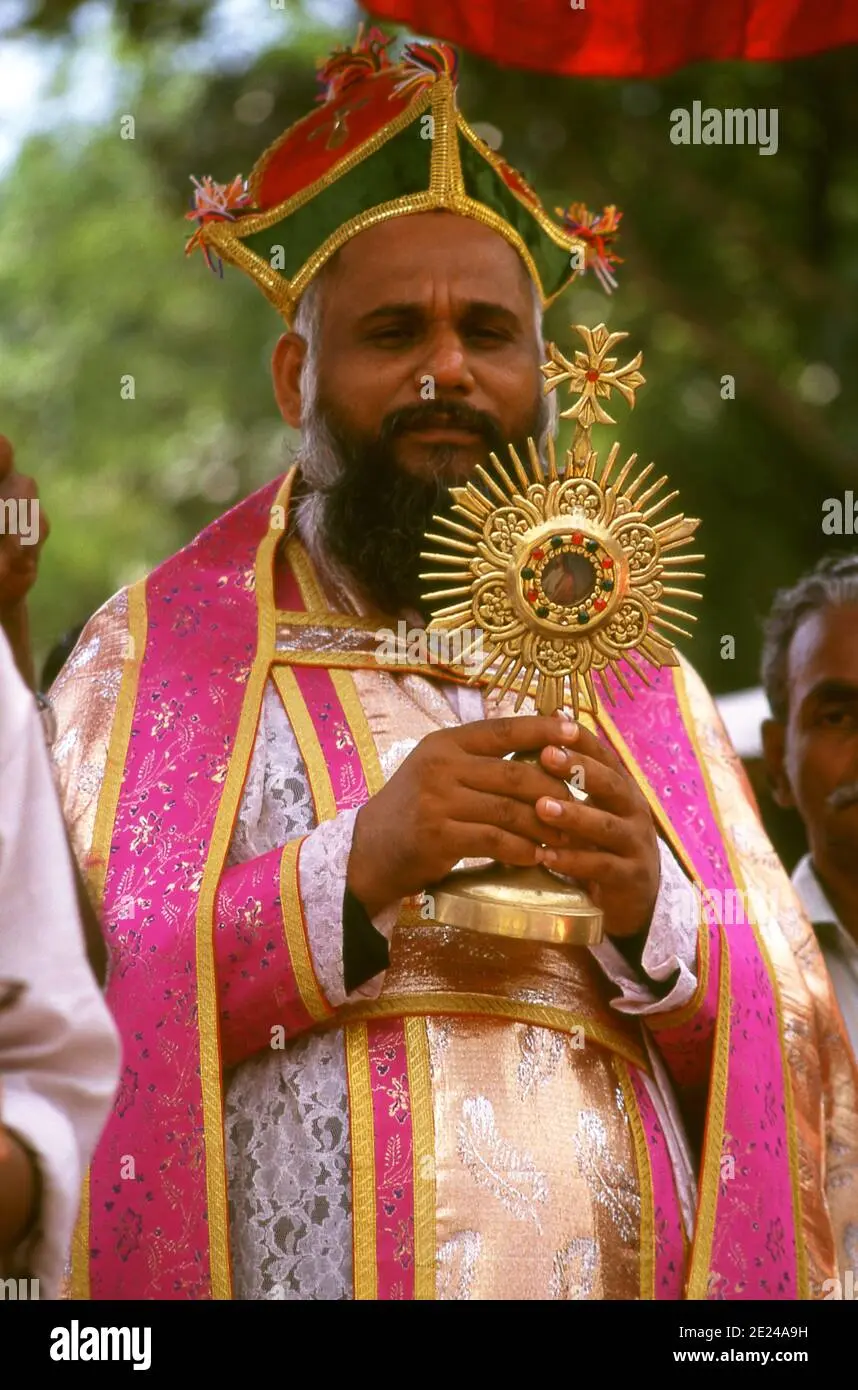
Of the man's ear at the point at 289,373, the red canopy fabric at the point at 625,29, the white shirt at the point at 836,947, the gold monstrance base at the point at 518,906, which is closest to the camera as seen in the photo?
the gold monstrance base at the point at 518,906

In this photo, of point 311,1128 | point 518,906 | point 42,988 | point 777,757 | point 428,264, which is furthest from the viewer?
point 777,757

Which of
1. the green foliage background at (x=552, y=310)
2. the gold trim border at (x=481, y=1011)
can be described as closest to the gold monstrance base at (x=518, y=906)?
the gold trim border at (x=481, y=1011)

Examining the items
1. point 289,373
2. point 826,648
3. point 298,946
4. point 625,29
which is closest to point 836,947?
point 826,648

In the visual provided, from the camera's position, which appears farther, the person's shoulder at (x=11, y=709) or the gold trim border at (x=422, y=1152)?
the gold trim border at (x=422, y=1152)

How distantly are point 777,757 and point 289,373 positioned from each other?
1442 mm

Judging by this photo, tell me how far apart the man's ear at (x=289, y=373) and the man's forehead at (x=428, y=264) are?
0.61 ft

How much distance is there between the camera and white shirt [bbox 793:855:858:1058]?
505cm

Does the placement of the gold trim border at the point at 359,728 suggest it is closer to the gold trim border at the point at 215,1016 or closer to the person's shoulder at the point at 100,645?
the gold trim border at the point at 215,1016

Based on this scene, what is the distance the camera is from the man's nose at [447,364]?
14.6 feet

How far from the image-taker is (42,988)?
294cm

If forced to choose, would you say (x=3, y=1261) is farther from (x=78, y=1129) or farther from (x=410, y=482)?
(x=410, y=482)

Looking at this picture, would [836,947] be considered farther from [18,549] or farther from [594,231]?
[18,549]

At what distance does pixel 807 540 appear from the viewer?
30.3 feet

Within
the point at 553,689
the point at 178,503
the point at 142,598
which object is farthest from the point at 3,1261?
the point at 178,503
